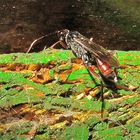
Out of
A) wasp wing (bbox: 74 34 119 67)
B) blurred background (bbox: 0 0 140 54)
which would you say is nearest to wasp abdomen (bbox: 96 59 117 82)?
wasp wing (bbox: 74 34 119 67)

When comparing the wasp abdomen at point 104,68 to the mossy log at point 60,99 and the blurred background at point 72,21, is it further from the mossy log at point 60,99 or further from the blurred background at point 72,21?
the blurred background at point 72,21

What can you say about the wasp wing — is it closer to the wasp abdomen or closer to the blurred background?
the wasp abdomen

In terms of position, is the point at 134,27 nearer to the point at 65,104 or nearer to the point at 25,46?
the point at 25,46

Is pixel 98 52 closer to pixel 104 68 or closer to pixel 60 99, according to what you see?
pixel 104 68

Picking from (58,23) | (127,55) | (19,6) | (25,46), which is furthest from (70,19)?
(127,55)

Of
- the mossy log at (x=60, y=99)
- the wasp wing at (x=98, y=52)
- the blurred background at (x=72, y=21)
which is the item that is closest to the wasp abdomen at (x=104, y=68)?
the wasp wing at (x=98, y=52)
